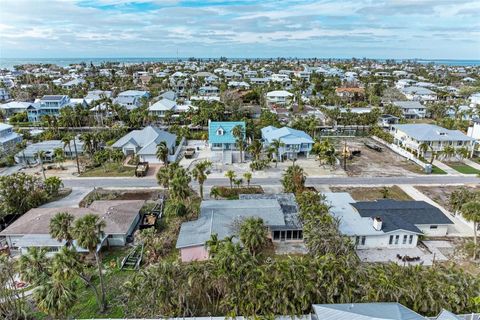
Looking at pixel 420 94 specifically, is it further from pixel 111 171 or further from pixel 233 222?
pixel 233 222

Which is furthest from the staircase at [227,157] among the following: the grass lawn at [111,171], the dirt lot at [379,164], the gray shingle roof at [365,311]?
the gray shingle roof at [365,311]

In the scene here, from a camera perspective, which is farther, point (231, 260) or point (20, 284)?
point (20, 284)

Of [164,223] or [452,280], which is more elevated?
[452,280]

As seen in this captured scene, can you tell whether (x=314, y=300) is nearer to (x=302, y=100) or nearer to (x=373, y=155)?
(x=373, y=155)

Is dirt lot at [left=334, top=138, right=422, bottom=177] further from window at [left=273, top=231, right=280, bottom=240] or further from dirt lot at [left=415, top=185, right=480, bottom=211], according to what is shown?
window at [left=273, top=231, right=280, bottom=240]

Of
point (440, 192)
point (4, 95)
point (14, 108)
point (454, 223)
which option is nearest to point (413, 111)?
point (440, 192)

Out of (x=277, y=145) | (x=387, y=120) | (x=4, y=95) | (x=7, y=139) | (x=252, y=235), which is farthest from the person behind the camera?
(x=4, y=95)

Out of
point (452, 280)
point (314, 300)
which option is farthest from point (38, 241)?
point (452, 280)
